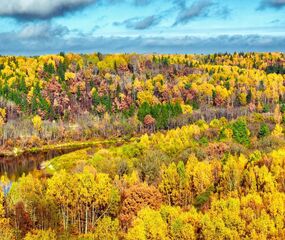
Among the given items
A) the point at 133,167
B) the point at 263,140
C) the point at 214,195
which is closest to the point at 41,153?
the point at 133,167

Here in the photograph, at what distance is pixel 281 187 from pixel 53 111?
414 ft

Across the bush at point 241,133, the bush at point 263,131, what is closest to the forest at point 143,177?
the bush at point 241,133

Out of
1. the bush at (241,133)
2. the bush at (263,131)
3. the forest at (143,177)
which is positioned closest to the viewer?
the forest at (143,177)

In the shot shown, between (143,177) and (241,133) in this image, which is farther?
(241,133)

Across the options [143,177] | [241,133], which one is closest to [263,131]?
[241,133]

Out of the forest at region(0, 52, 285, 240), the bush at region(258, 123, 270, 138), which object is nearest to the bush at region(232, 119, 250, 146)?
the forest at region(0, 52, 285, 240)

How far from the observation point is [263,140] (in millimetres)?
101062

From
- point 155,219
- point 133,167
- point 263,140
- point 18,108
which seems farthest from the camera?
point 18,108

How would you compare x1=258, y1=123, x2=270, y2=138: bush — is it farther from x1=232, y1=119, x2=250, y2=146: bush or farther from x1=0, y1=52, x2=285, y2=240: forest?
x1=232, y1=119, x2=250, y2=146: bush

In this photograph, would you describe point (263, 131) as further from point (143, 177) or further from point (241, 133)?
point (143, 177)

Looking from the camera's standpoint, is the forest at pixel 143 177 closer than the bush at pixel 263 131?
Yes

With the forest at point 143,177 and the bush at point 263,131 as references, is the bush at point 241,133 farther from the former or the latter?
the bush at point 263,131

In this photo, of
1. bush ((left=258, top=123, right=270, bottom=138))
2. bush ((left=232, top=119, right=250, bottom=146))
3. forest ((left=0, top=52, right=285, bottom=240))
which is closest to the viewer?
forest ((left=0, top=52, right=285, bottom=240))

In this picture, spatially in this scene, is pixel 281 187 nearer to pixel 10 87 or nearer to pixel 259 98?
pixel 259 98
